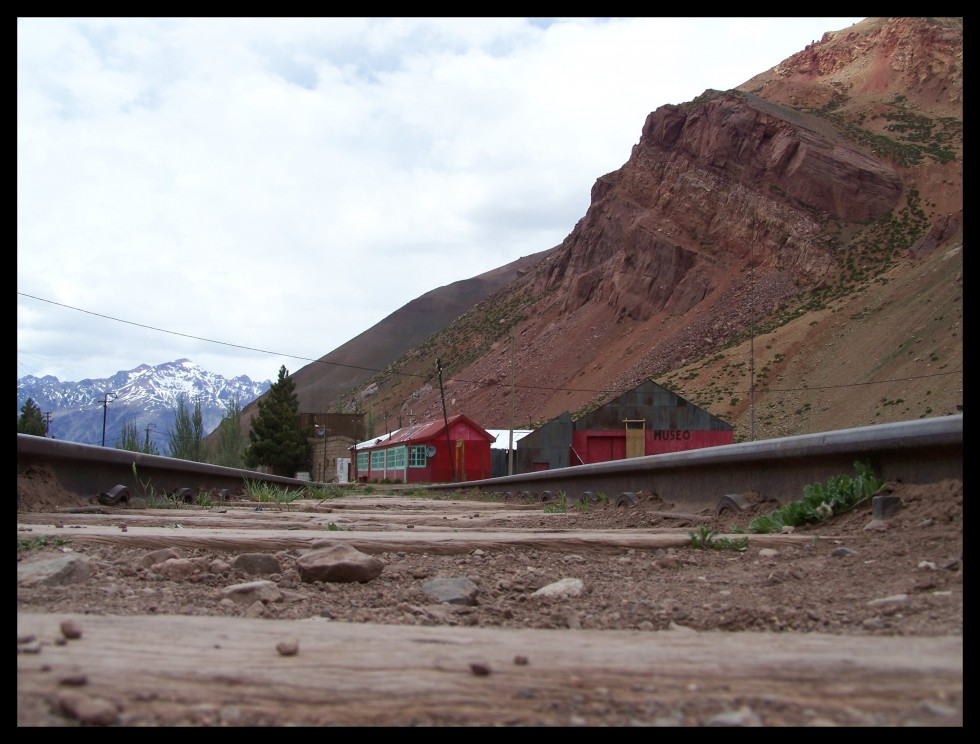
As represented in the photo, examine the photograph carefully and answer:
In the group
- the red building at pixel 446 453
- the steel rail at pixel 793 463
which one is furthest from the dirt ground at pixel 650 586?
the red building at pixel 446 453

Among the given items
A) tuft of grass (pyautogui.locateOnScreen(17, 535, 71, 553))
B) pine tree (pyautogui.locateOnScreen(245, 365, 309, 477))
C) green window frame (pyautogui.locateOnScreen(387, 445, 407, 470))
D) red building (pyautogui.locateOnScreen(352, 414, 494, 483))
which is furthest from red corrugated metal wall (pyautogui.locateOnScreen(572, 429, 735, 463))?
tuft of grass (pyautogui.locateOnScreen(17, 535, 71, 553))

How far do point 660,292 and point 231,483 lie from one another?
257ft

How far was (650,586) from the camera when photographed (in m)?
3.30

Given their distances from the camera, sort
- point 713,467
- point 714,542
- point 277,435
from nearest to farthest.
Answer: point 714,542
point 713,467
point 277,435

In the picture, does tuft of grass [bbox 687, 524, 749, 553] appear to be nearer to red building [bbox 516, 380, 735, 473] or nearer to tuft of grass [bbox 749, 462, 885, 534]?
tuft of grass [bbox 749, 462, 885, 534]

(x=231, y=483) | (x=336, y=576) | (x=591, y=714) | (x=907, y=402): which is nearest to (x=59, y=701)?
(x=591, y=714)

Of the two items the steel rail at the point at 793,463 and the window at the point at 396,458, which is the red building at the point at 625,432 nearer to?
the window at the point at 396,458

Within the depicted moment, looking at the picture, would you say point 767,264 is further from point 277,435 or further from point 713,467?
point 713,467

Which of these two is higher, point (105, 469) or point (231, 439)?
point (105, 469)

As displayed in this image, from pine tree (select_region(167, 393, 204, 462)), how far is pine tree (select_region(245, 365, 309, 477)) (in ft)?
37.9

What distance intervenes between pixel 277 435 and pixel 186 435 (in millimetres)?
15465

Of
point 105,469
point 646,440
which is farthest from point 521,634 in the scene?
point 646,440

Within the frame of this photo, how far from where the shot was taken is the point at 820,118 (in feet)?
318

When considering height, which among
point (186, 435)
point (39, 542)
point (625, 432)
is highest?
point (39, 542)
